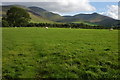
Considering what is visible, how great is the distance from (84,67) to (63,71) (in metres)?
1.65

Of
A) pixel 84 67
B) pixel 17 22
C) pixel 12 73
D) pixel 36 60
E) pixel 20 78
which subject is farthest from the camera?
pixel 17 22

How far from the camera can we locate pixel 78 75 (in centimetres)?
1156

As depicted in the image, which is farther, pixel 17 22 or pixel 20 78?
pixel 17 22

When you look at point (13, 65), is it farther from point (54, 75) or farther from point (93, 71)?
point (93, 71)

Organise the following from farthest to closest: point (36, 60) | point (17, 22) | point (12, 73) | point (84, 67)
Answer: point (17, 22), point (36, 60), point (84, 67), point (12, 73)

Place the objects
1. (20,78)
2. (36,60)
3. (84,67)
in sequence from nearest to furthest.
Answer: (20,78) → (84,67) → (36,60)

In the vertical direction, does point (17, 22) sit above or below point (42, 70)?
above

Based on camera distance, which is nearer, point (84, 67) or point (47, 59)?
point (84, 67)

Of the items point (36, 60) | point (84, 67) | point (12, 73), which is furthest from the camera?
point (36, 60)

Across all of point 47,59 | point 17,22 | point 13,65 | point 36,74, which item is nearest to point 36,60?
point 47,59

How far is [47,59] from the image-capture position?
15.0m

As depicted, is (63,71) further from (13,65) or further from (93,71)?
(13,65)

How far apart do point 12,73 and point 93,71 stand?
16.7 feet

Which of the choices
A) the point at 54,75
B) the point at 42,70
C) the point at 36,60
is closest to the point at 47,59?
the point at 36,60
